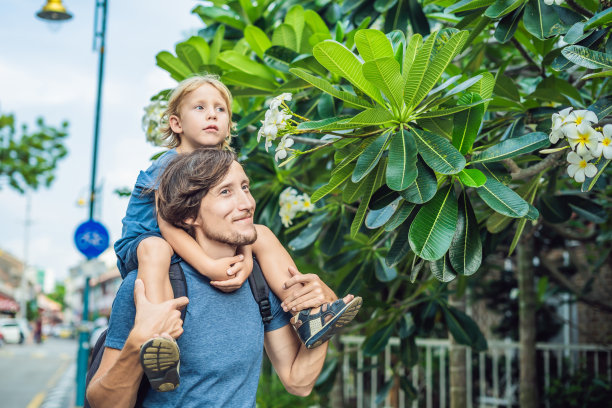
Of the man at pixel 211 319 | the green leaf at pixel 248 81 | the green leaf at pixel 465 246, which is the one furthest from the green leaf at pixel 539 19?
the man at pixel 211 319

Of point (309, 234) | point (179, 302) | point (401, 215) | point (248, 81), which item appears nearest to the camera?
point (179, 302)

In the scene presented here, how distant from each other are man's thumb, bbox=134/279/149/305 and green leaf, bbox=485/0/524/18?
162 centimetres

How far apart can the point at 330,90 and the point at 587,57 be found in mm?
829

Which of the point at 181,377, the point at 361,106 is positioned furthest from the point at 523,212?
the point at 181,377

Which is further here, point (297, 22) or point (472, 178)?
point (297, 22)

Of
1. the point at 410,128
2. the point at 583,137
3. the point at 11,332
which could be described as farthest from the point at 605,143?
the point at 11,332

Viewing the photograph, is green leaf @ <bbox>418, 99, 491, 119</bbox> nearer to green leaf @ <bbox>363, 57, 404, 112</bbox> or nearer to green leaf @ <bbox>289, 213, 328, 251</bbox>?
green leaf @ <bbox>363, 57, 404, 112</bbox>

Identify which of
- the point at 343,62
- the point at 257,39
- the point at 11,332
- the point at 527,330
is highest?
the point at 257,39

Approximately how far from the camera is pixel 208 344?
175 centimetres

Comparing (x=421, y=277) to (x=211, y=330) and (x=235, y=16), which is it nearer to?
(x=235, y=16)

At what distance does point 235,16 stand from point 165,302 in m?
2.41

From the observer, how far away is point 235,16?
3.60 m

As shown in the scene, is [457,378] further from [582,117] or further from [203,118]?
[203,118]

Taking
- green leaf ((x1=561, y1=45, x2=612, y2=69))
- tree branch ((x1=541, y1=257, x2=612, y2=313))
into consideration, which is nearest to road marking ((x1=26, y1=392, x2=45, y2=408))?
tree branch ((x1=541, y1=257, x2=612, y2=313))
